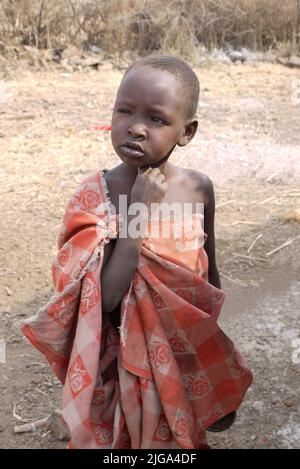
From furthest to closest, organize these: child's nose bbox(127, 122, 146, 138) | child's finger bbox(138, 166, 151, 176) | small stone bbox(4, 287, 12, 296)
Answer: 1. small stone bbox(4, 287, 12, 296)
2. child's finger bbox(138, 166, 151, 176)
3. child's nose bbox(127, 122, 146, 138)

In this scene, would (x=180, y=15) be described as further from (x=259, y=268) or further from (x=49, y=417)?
(x=49, y=417)

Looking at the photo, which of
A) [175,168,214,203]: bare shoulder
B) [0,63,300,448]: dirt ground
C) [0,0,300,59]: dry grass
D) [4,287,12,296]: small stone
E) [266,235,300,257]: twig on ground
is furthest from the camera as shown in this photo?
[0,0,300,59]: dry grass

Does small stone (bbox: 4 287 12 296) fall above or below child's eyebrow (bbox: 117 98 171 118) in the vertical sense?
below

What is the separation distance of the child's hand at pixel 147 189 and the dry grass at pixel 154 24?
614 centimetres

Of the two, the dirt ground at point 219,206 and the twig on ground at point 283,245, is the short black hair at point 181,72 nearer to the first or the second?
the dirt ground at point 219,206

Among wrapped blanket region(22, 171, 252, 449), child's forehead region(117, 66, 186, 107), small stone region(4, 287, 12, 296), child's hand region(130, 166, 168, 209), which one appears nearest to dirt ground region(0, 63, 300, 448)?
small stone region(4, 287, 12, 296)

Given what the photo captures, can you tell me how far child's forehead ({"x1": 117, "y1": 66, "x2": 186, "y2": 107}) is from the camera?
1.87 metres

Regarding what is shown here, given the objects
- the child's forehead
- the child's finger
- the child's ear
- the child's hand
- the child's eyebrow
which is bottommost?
the child's hand

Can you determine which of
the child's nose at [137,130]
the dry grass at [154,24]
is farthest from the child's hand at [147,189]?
the dry grass at [154,24]

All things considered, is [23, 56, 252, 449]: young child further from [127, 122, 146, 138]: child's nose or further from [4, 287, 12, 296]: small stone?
[4, 287, 12, 296]: small stone

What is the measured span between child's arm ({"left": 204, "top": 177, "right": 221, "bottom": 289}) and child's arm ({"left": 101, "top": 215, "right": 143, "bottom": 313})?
365 mm

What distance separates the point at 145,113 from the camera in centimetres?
188

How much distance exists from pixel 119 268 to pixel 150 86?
50 centimetres

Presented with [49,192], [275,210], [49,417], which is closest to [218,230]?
[275,210]
